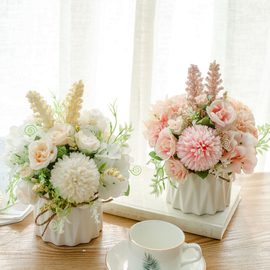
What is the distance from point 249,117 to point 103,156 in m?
0.36

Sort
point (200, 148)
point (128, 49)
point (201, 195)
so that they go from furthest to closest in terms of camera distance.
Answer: point (128, 49) → point (201, 195) → point (200, 148)

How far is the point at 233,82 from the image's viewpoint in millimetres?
1489

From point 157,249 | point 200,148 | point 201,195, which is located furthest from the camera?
point 201,195

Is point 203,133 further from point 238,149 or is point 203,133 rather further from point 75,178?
point 75,178

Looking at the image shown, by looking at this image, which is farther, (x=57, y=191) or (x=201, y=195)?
(x=201, y=195)

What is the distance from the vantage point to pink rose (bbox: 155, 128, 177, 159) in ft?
2.36

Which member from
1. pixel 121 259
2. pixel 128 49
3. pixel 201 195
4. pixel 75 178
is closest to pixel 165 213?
pixel 201 195

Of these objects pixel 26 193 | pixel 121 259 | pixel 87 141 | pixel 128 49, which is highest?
pixel 128 49

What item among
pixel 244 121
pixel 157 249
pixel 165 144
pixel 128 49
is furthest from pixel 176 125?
pixel 128 49

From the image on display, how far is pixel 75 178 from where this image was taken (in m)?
0.59

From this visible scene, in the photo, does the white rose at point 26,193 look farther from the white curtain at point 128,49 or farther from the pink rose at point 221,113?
the white curtain at point 128,49

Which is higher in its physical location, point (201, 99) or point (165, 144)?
point (201, 99)

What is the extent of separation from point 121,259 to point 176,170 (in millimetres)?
225

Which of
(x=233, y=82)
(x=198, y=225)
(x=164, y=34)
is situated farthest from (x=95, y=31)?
(x=198, y=225)
